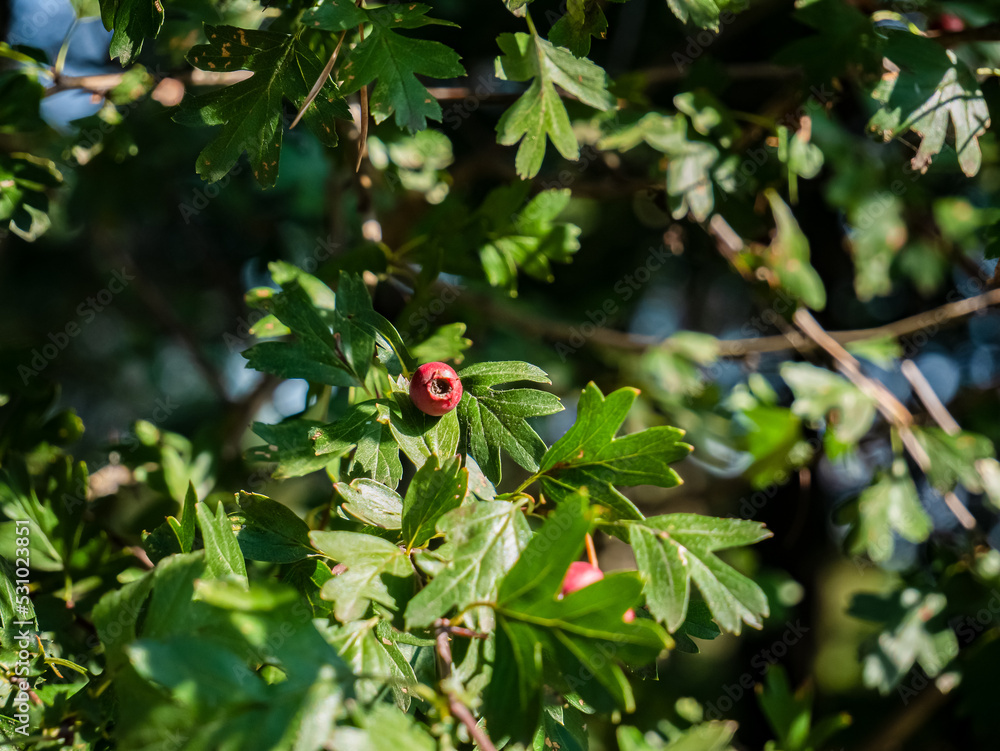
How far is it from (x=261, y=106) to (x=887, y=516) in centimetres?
174

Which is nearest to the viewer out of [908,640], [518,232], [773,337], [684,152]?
[518,232]

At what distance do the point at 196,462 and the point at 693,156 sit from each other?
138 cm

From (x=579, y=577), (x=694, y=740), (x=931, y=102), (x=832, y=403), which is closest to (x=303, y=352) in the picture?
(x=579, y=577)

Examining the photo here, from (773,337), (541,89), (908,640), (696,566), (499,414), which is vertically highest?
(541,89)

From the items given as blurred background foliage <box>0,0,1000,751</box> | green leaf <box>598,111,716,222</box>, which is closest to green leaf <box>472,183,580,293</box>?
blurred background foliage <box>0,0,1000,751</box>

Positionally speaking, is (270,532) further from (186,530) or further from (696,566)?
(696,566)

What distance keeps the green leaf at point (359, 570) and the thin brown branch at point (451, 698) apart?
0.21 feet

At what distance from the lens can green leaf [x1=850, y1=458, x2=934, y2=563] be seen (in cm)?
177

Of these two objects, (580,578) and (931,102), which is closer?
(580,578)

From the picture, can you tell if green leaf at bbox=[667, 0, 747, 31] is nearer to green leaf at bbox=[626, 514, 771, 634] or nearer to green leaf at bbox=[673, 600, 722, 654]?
green leaf at bbox=[626, 514, 771, 634]

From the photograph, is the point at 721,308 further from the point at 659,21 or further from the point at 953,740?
the point at 953,740

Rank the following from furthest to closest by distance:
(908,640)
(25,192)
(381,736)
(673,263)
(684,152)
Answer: (673,263) → (908,640) → (684,152) → (25,192) → (381,736)

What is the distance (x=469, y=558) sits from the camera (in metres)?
0.79

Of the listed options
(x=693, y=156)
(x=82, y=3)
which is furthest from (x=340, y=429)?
(x=82, y=3)
